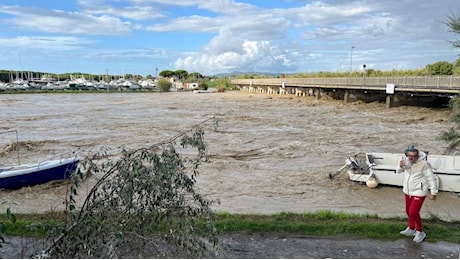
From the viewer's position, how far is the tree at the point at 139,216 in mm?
3799

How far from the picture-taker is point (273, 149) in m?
20.8

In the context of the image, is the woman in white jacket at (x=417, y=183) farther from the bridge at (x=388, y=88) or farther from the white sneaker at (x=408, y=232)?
the bridge at (x=388, y=88)

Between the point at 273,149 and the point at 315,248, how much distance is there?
14.1m

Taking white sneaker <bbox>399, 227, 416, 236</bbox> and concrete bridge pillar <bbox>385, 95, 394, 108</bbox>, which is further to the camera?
concrete bridge pillar <bbox>385, 95, 394, 108</bbox>

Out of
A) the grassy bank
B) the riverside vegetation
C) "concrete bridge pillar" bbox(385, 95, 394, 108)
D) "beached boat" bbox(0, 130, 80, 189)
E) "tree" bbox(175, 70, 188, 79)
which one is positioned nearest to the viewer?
the riverside vegetation

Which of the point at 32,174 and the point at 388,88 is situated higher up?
the point at 388,88

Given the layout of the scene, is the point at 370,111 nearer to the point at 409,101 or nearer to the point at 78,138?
the point at 409,101

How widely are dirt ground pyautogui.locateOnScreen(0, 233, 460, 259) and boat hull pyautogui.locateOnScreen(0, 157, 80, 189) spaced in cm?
636

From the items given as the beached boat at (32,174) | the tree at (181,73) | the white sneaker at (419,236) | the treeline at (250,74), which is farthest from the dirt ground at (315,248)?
the tree at (181,73)

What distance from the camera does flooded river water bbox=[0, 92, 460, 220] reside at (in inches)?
468

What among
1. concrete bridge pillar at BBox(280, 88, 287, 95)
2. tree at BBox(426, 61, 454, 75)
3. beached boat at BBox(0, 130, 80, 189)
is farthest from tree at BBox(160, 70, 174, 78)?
beached boat at BBox(0, 130, 80, 189)

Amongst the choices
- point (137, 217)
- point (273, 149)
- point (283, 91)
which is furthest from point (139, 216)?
point (283, 91)

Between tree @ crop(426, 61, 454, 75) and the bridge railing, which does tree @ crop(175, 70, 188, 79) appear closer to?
the bridge railing

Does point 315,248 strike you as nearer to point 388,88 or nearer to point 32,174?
point 32,174
